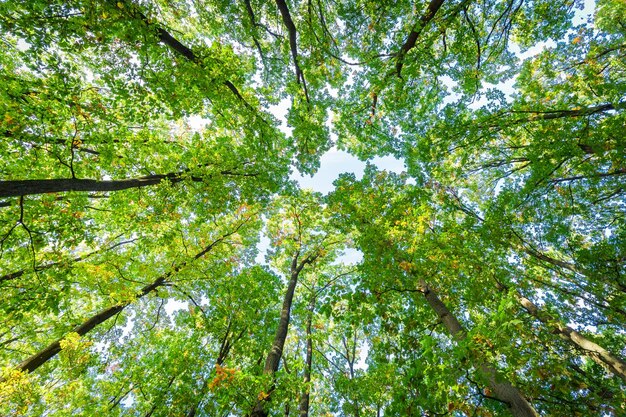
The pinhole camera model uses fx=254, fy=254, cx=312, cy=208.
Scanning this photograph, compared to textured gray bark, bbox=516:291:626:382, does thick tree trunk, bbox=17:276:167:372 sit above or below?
below

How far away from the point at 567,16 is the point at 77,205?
12837mm

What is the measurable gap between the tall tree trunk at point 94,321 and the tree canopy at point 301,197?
5 centimetres

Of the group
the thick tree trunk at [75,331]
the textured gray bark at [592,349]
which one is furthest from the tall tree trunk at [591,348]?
the thick tree trunk at [75,331]

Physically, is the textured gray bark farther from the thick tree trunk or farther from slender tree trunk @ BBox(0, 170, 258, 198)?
the thick tree trunk

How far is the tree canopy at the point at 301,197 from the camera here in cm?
474

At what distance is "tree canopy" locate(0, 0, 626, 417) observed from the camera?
4.74m

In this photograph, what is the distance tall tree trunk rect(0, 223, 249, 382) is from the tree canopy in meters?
0.05

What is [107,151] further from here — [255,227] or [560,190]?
[560,190]

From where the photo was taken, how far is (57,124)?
5.33 meters

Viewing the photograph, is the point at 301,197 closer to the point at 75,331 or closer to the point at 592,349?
the point at 75,331

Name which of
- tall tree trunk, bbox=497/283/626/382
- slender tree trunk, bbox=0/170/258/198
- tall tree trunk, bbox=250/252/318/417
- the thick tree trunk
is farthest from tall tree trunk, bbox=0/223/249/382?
tall tree trunk, bbox=497/283/626/382

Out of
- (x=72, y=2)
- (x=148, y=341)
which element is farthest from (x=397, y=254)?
(x=148, y=341)

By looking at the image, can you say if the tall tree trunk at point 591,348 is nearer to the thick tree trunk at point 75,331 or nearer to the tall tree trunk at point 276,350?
the tall tree trunk at point 276,350

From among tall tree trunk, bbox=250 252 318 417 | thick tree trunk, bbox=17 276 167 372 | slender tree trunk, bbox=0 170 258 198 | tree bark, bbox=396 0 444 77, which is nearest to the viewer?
slender tree trunk, bbox=0 170 258 198
